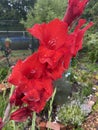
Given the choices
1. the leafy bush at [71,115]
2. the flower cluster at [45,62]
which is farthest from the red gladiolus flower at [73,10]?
the leafy bush at [71,115]

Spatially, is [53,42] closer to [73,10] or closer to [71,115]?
[73,10]

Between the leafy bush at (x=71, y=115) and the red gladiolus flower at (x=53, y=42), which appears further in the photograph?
the leafy bush at (x=71, y=115)

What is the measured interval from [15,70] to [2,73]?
17.4 feet

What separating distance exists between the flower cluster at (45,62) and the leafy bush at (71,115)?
3340 millimetres

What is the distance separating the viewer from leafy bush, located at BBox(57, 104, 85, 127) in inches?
158

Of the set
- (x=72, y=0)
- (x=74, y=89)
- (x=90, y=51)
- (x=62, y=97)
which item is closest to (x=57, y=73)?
(x=72, y=0)

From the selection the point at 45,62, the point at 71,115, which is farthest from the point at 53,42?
the point at 71,115

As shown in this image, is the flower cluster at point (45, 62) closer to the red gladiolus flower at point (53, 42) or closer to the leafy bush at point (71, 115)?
the red gladiolus flower at point (53, 42)

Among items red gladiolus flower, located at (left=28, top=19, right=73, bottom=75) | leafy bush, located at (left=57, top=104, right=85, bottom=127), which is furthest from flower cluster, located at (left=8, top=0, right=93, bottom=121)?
leafy bush, located at (left=57, top=104, right=85, bottom=127)

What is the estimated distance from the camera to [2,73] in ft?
19.6

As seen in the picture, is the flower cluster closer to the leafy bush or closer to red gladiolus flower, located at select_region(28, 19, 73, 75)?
red gladiolus flower, located at select_region(28, 19, 73, 75)

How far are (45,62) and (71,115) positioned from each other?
344 cm

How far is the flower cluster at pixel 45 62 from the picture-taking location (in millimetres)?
694

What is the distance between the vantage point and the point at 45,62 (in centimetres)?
70
